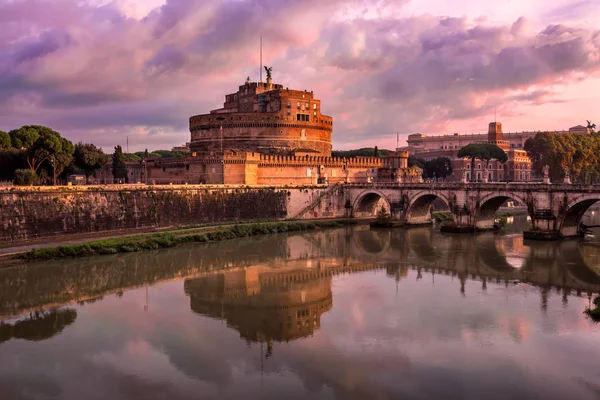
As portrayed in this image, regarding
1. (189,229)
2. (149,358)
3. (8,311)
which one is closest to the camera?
(149,358)

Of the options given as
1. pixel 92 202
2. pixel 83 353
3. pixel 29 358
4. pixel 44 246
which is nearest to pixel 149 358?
pixel 83 353

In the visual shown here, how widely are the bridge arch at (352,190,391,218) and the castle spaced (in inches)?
105

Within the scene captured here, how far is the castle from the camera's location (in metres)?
45.8

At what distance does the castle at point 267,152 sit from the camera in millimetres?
45781

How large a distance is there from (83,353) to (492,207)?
29.4 m

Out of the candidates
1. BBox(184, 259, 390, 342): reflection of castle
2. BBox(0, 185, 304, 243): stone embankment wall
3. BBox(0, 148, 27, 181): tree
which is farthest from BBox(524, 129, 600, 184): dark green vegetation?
BBox(0, 148, 27, 181): tree

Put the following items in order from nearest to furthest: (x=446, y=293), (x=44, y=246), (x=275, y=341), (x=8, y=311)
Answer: (x=275, y=341), (x=8, y=311), (x=446, y=293), (x=44, y=246)

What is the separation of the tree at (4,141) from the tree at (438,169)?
2002 inches

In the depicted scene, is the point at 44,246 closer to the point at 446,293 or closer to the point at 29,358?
the point at 29,358

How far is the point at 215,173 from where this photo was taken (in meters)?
45.2

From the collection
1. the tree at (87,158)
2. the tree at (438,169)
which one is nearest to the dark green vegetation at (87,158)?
the tree at (87,158)

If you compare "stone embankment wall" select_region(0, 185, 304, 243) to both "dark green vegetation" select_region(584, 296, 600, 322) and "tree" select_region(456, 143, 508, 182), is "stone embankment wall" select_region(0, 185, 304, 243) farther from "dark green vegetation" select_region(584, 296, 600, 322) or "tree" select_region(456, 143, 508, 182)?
"tree" select_region(456, 143, 508, 182)

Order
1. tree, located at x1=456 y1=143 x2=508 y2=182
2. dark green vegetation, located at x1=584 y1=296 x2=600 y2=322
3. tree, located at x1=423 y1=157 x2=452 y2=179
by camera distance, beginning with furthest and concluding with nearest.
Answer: tree, located at x1=423 y1=157 x2=452 y2=179 → tree, located at x1=456 y1=143 x2=508 y2=182 → dark green vegetation, located at x1=584 y1=296 x2=600 y2=322

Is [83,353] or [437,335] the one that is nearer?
[83,353]
